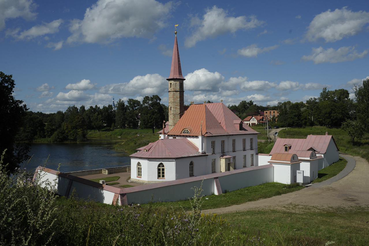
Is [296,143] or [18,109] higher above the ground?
[18,109]

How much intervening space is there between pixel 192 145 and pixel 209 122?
319 centimetres

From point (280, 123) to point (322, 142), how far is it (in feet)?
147

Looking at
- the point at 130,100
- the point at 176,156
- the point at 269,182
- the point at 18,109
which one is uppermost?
the point at 130,100

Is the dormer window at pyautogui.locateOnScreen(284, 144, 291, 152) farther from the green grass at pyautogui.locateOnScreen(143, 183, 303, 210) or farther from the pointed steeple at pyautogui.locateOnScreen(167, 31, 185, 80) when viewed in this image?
the pointed steeple at pyautogui.locateOnScreen(167, 31, 185, 80)

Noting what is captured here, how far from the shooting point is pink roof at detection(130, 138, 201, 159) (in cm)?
2458

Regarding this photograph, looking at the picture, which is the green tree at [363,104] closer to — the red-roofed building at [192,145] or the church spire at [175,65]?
the red-roofed building at [192,145]

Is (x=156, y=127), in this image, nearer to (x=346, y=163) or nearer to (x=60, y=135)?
(x=60, y=135)

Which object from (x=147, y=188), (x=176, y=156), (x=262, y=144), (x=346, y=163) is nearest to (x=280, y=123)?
(x=262, y=144)

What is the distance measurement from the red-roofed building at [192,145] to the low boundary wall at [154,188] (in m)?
4.03

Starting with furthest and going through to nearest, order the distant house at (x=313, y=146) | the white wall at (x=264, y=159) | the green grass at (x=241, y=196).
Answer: the distant house at (x=313, y=146) < the white wall at (x=264, y=159) < the green grass at (x=241, y=196)

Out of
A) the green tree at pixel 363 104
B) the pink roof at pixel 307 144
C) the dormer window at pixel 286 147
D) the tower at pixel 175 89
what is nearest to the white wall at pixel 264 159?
the pink roof at pixel 307 144

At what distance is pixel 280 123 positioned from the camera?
78.7 m

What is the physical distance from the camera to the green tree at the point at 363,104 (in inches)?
1900

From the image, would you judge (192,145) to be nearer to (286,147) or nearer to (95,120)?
(286,147)
